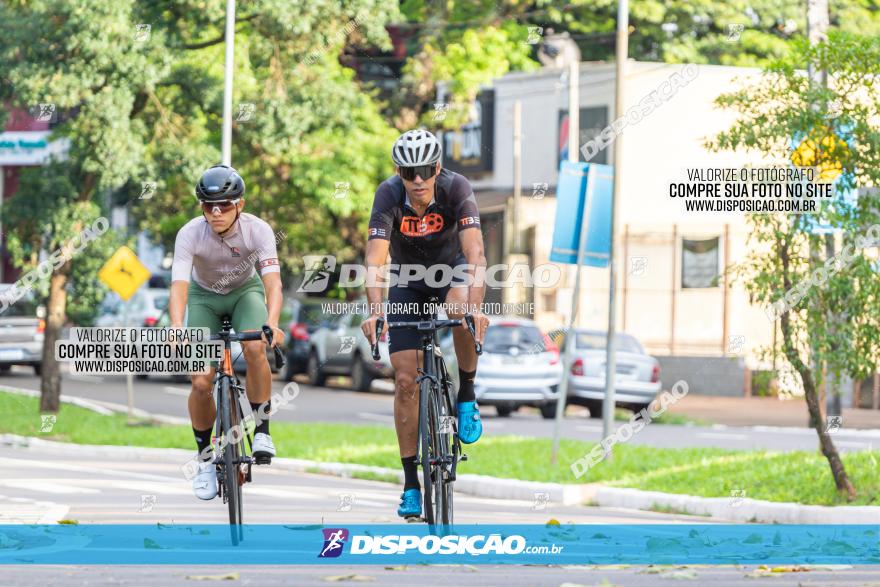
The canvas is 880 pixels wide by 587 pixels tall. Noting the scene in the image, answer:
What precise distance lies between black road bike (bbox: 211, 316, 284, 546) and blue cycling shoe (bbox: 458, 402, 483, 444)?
3.43 feet

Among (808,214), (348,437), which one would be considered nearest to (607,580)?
(808,214)

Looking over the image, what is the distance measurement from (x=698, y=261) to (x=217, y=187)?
29011 mm

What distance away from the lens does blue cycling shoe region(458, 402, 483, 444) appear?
9172 millimetres

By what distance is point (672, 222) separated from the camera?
3797 cm

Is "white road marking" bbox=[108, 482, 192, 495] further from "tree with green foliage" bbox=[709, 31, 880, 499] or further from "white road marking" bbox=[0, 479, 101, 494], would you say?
"tree with green foliage" bbox=[709, 31, 880, 499]

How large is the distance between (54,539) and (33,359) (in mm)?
27734

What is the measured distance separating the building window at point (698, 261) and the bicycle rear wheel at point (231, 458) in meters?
27.9

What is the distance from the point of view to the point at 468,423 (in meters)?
9.22

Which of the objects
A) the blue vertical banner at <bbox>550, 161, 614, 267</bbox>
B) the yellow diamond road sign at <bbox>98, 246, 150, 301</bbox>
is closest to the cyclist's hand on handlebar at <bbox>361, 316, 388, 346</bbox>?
the blue vertical banner at <bbox>550, 161, 614, 267</bbox>

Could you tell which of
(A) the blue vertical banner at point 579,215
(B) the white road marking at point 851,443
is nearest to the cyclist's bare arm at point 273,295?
(A) the blue vertical banner at point 579,215

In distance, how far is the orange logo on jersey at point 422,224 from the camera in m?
8.90

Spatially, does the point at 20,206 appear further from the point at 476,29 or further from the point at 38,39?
the point at 476,29

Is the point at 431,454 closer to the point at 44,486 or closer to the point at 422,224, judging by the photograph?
the point at 422,224

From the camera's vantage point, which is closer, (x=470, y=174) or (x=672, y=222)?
(x=672, y=222)
